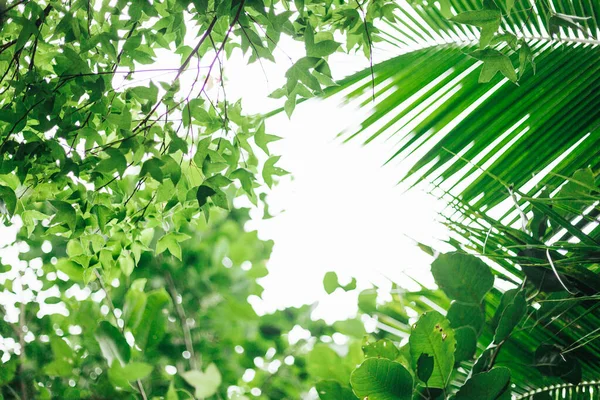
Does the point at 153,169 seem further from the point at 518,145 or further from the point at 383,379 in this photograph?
the point at 518,145

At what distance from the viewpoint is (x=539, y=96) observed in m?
1.22

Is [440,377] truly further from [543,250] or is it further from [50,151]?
[50,151]

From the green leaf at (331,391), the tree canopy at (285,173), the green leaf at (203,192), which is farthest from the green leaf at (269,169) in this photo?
the green leaf at (331,391)

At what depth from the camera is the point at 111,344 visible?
979mm

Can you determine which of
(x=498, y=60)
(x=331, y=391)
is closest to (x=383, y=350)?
(x=331, y=391)

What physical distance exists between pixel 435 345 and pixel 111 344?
0.62 m

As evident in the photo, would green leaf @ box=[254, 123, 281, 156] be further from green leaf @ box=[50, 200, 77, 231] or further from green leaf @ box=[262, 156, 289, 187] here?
green leaf @ box=[50, 200, 77, 231]

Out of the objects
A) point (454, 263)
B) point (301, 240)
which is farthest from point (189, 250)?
point (454, 263)

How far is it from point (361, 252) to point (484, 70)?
2.13ft

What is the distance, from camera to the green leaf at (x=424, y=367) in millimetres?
721

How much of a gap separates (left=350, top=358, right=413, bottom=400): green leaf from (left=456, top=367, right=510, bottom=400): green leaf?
0.28ft

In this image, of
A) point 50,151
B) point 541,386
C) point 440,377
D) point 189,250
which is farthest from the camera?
point 189,250

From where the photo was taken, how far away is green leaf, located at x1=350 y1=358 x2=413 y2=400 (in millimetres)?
722

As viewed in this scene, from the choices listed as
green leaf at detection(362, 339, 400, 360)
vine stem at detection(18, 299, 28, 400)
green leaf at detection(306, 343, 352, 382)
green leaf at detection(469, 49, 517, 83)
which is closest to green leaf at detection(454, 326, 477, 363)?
green leaf at detection(362, 339, 400, 360)
